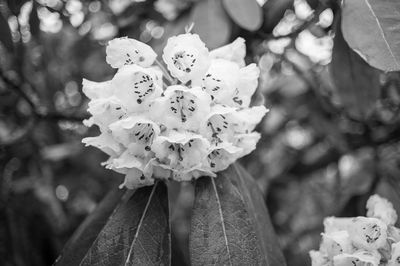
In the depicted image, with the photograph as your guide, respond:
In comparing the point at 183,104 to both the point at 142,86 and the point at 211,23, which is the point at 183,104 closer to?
the point at 142,86

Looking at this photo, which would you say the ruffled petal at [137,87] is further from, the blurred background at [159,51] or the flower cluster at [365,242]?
the flower cluster at [365,242]

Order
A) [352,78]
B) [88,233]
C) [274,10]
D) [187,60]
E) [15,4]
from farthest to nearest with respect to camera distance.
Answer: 1. [274,10]
2. [352,78]
3. [15,4]
4. [88,233]
5. [187,60]

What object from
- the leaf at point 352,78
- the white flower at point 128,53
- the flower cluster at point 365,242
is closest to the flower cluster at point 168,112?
the white flower at point 128,53

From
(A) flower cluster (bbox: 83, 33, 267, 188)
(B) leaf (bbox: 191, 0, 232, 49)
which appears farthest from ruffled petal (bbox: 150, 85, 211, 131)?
(B) leaf (bbox: 191, 0, 232, 49)

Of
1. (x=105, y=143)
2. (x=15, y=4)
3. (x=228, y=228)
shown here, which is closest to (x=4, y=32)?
(x=15, y=4)

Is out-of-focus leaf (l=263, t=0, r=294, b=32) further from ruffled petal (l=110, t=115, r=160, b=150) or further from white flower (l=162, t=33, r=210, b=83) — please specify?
ruffled petal (l=110, t=115, r=160, b=150)

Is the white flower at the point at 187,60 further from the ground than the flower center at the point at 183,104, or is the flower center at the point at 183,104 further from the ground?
the white flower at the point at 187,60
